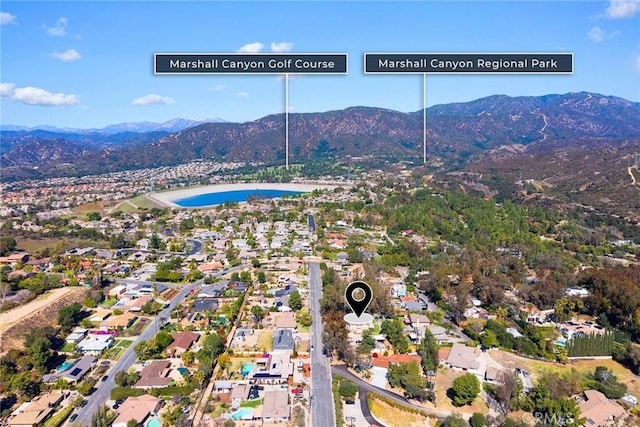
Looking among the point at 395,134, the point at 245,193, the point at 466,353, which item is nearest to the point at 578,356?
the point at 466,353

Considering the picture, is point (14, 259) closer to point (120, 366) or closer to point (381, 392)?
point (120, 366)

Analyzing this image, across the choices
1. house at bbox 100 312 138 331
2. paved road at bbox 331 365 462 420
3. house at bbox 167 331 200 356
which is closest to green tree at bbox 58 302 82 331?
house at bbox 100 312 138 331

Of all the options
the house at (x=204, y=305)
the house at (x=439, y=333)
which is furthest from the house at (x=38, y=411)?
the house at (x=439, y=333)

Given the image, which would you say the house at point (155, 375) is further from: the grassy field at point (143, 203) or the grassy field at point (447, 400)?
the grassy field at point (143, 203)

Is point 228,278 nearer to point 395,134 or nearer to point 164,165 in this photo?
point 164,165

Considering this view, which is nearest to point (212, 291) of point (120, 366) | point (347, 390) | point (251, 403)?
point (120, 366)

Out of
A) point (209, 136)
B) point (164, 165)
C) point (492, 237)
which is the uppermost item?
point (209, 136)
